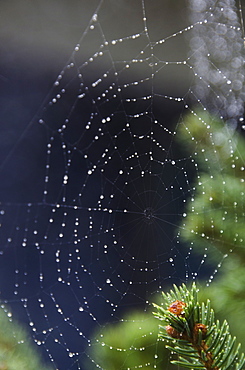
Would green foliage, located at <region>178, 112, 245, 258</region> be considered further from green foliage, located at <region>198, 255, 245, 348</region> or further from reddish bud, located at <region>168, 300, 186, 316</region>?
Answer: reddish bud, located at <region>168, 300, 186, 316</region>

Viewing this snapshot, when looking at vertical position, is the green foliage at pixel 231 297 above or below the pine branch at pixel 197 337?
above

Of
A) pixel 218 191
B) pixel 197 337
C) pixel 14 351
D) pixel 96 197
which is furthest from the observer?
pixel 96 197

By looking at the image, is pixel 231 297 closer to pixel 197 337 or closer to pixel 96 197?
pixel 197 337

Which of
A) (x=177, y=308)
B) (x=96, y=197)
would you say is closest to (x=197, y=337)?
(x=177, y=308)

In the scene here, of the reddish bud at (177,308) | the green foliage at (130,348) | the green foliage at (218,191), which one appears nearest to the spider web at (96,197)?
the green foliage at (218,191)

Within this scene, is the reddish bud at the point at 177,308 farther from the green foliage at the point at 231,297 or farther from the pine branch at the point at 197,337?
the green foliage at the point at 231,297
